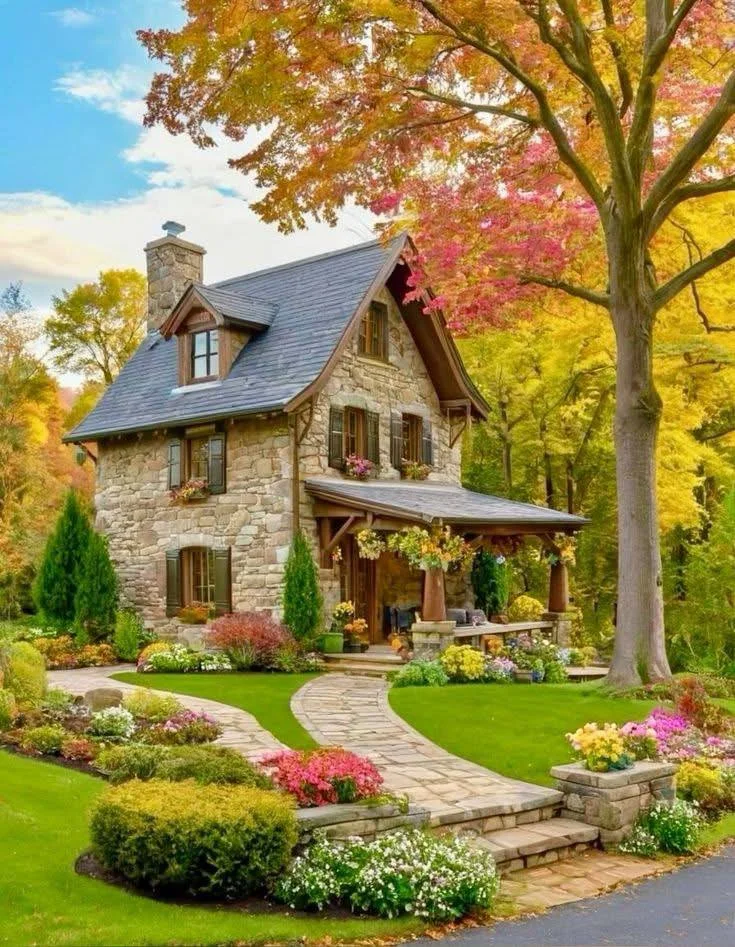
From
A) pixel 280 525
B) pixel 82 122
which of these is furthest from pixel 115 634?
pixel 82 122

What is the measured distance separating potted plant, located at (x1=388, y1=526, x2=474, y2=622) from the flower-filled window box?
464 cm

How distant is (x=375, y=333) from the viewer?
1992 cm

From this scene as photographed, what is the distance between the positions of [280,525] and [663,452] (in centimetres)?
967

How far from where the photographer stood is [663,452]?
70.5 feet

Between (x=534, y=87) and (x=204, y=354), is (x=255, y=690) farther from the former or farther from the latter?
(x=534, y=87)

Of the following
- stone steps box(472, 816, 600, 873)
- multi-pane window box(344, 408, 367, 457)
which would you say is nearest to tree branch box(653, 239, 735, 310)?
multi-pane window box(344, 408, 367, 457)

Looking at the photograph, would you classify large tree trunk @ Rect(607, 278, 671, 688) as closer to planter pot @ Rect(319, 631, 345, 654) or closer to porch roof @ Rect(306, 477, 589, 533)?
porch roof @ Rect(306, 477, 589, 533)

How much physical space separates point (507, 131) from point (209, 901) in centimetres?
1254

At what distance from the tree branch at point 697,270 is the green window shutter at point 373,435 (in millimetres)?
7240

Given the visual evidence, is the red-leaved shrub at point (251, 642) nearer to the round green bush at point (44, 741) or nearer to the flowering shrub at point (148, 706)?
the flowering shrub at point (148, 706)

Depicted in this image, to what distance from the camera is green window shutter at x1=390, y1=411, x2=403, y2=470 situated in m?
20.0

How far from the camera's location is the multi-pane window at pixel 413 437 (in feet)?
68.5

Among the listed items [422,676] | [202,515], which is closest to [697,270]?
[422,676]

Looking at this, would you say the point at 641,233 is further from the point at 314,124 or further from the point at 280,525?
the point at 280,525
